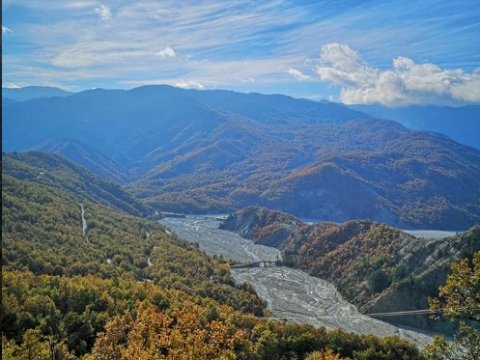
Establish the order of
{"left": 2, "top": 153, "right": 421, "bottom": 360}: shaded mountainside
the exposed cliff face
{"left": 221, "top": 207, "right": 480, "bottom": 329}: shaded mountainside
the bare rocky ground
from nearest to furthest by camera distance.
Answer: {"left": 2, "top": 153, "right": 421, "bottom": 360}: shaded mountainside, the bare rocky ground, the exposed cliff face, {"left": 221, "top": 207, "right": 480, "bottom": 329}: shaded mountainside

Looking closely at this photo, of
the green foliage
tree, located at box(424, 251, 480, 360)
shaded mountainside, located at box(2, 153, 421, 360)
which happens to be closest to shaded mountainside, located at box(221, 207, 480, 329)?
the green foliage

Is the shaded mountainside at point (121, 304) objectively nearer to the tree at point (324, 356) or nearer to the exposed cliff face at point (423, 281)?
the tree at point (324, 356)

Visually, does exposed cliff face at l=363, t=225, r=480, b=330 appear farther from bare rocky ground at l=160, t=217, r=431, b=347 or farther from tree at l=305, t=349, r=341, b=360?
tree at l=305, t=349, r=341, b=360

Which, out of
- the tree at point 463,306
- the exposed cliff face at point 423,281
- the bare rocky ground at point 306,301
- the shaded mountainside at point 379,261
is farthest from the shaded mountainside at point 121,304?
the shaded mountainside at point 379,261

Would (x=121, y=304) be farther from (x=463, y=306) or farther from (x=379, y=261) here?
(x=379, y=261)

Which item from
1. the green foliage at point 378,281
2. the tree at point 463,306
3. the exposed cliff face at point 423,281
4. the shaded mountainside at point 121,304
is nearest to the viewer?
the tree at point 463,306

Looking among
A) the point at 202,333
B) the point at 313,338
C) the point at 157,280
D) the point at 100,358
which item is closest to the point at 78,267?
the point at 157,280
